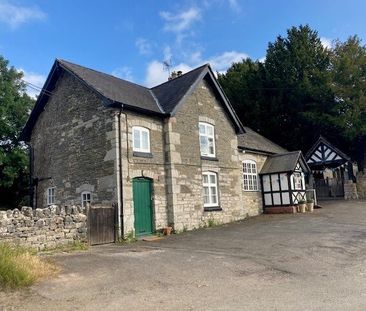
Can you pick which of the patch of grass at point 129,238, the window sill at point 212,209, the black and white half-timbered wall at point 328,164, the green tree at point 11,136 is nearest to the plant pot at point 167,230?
the patch of grass at point 129,238

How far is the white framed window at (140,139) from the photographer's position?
15843 mm

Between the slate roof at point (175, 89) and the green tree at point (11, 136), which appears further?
the green tree at point (11, 136)

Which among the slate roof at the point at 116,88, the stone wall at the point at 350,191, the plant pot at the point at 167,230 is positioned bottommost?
the plant pot at the point at 167,230

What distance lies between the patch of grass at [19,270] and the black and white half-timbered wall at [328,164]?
25925 millimetres

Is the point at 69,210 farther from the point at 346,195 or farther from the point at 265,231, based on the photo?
the point at 346,195

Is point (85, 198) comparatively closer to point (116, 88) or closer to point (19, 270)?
point (116, 88)

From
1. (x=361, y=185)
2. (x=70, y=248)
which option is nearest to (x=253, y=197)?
(x=361, y=185)

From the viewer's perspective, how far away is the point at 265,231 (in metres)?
15.4

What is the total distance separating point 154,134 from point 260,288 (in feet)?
34.2

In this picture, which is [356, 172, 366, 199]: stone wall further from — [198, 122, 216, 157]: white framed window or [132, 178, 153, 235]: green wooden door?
[132, 178, 153, 235]: green wooden door

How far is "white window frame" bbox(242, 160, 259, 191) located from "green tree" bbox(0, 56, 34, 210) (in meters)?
17.3

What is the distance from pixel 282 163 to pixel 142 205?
11074 millimetres

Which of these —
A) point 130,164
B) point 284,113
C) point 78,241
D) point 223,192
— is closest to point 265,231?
point 223,192

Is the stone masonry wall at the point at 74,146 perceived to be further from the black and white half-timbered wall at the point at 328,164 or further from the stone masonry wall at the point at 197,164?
the black and white half-timbered wall at the point at 328,164
